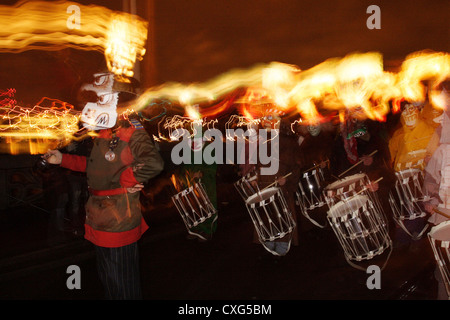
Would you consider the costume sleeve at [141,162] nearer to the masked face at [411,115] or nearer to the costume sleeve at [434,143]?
the costume sleeve at [434,143]

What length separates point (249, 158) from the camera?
239 inches

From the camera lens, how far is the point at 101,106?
3.37 meters

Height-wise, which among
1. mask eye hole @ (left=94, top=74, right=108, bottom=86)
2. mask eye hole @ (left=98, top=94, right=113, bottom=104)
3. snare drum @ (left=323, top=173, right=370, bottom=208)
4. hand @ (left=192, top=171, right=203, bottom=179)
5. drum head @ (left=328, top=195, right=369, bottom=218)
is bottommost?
drum head @ (left=328, top=195, right=369, bottom=218)

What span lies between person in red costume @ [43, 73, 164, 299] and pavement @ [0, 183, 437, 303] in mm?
1323

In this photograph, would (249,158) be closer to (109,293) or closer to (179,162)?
(179,162)

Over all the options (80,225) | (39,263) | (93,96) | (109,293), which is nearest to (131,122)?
(93,96)

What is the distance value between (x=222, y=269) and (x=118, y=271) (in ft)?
7.72

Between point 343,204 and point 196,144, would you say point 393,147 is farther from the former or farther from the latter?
point 196,144

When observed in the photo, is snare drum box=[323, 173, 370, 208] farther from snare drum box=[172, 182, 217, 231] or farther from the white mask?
snare drum box=[172, 182, 217, 231]

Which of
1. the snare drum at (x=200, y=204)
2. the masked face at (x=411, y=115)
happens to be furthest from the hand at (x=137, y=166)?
the masked face at (x=411, y=115)

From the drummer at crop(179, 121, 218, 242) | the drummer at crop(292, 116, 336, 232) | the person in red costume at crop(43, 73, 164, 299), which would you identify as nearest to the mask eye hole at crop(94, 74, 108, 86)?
the person in red costume at crop(43, 73, 164, 299)

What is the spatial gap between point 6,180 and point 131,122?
7.24 meters

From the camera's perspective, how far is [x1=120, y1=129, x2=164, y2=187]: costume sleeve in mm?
3305

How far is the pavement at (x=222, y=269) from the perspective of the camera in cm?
464
